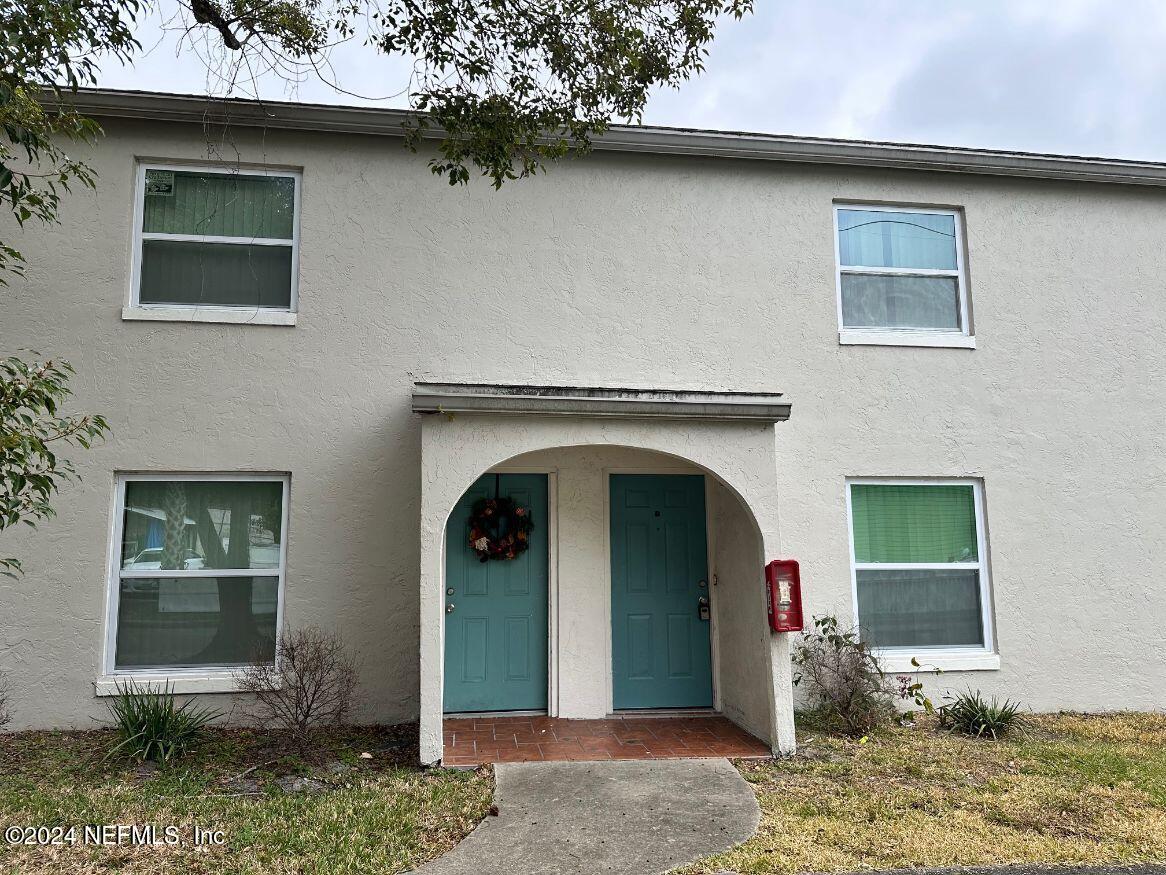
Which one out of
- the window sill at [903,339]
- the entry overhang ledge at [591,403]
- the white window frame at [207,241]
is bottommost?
the entry overhang ledge at [591,403]

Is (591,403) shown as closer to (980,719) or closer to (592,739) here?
(592,739)

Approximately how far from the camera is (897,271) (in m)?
8.45

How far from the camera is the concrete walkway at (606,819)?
4.48 m

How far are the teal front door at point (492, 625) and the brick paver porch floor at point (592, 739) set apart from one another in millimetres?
216

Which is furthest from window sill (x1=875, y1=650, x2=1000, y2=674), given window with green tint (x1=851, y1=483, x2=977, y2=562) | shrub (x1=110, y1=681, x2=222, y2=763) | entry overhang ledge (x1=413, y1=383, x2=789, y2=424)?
shrub (x1=110, y1=681, x2=222, y2=763)

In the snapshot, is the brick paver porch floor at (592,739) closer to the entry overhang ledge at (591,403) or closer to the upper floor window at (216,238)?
the entry overhang ledge at (591,403)

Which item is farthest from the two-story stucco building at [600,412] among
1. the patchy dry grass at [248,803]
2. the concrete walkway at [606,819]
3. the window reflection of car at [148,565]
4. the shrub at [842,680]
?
the concrete walkway at [606,819]

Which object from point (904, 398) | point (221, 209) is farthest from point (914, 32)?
point (221, 209)

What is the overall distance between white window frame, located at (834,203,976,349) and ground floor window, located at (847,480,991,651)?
146 cm

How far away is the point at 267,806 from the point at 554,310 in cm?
484

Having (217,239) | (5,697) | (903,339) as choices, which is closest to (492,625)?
(5,697)

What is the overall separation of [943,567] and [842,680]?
177cm

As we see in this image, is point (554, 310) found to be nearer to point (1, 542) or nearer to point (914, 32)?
point (1, 542)

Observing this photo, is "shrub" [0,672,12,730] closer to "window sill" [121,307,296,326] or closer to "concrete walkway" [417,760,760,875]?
"window sill" [121,307,296,326]
